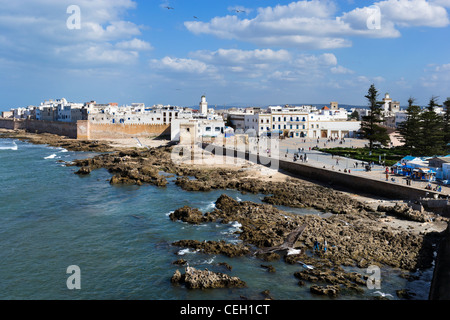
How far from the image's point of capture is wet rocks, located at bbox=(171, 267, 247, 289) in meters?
13.1

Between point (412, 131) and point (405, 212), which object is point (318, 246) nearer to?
point (405, 212)

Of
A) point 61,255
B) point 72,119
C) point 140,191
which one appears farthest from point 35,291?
point 72,119

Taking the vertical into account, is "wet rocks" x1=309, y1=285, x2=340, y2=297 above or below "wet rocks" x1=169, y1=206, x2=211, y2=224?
below

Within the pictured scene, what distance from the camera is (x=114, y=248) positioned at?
17.0m

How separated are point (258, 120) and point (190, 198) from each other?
36.6m

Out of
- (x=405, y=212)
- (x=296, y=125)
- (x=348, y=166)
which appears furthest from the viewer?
(x=296, y=125)

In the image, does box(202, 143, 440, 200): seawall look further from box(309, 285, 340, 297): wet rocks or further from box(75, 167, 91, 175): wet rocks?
box(75, 167, 91, 175): wet rocks

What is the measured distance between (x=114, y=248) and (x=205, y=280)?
19.3 ft

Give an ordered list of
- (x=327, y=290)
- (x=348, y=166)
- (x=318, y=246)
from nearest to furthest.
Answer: (x=327, y=290)
(x=318, y=246)
(x=348, y=166)

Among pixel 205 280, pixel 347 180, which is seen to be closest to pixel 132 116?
pixel 347 180

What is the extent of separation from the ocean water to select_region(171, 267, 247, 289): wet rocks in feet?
0.94

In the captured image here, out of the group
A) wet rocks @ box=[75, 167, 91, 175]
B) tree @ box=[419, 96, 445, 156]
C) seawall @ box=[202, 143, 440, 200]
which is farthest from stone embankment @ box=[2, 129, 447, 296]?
tree @ box=[419, 96, 445, 156]
